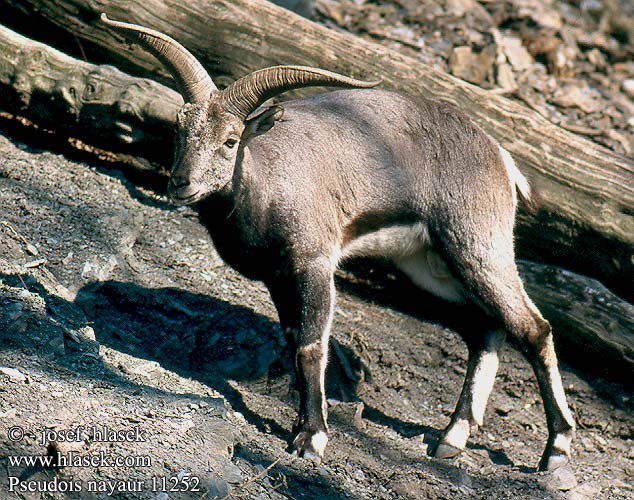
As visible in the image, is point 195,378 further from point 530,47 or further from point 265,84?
point 530,47

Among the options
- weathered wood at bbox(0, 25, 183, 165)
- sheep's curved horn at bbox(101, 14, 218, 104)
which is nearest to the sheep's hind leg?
sheep's curved horn at bbox(101, 14, 218, 104)

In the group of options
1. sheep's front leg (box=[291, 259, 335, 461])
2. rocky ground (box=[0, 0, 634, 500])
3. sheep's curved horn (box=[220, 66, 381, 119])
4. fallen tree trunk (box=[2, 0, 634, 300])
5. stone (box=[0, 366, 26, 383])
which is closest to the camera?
rocky ground (box=[0, 0, 634, 500])

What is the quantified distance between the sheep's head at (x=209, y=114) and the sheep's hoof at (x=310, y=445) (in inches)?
68.3

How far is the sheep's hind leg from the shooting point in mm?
6504

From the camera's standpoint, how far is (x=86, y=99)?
798 centimetres

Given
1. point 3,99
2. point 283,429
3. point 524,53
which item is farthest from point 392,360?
point 524,53

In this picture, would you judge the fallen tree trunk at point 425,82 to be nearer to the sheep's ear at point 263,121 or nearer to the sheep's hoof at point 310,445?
the sheep's ear at point 263,121

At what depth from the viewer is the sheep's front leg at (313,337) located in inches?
241

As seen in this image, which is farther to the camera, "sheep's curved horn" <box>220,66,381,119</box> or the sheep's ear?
the sheep's ear

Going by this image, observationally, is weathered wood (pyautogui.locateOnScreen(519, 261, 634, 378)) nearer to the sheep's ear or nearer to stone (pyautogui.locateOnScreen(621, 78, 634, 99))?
the sheep's ear

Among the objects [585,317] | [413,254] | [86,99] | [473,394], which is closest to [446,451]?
[473,394]

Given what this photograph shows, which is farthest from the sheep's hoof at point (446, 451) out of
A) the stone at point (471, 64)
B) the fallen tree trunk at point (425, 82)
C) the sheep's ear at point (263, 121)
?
the stone at point (471, 64)

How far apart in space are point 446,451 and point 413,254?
155 cm

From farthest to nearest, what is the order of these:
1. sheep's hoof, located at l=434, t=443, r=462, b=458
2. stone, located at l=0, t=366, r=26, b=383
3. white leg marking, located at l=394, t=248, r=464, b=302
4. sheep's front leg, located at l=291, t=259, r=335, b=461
Answer: white leg marking, located at l=394, t=248, r=464, b=302 < sheep's hoof, located at l=434, t=443, r=462, b=458 < sheep's front leg, located at l=291, t=259, r=335, b=461 < stone, located at l=0, t=366, r=26, b=383
